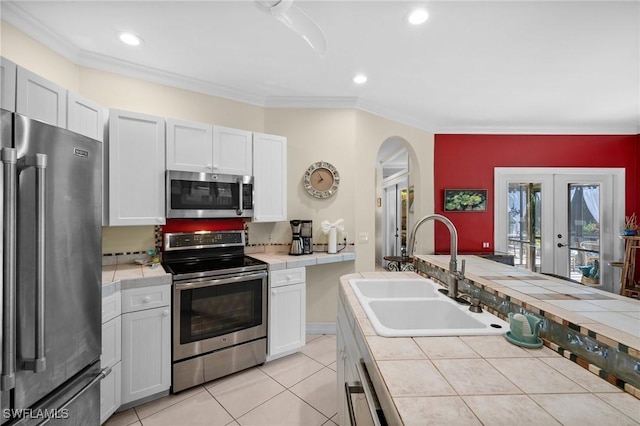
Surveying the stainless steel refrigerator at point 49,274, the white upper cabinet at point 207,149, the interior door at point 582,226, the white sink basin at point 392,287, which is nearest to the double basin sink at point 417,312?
the white sink basin at point 392,287

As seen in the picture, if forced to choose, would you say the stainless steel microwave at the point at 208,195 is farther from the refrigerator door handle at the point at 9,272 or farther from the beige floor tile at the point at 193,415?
the beige floor tile at the point at 193,415

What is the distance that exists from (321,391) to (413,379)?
5.75ft

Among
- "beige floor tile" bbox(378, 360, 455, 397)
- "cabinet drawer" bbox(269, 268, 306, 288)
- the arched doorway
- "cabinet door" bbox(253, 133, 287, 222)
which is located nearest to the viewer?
"beige floor tile" bbox(378, 360, 455, 397)

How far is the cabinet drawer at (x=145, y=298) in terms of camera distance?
1.93m

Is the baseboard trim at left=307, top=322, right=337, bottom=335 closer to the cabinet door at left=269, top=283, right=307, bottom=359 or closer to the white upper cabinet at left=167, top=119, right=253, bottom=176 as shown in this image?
the cabinet door at left=269, top=283, right=307, bottom=359

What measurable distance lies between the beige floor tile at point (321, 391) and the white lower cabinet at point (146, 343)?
99cm

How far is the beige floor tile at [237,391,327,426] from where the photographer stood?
6.23 feet

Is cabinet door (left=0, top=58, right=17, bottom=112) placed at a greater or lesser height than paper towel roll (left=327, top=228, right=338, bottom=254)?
greater

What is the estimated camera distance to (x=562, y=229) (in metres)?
4.21

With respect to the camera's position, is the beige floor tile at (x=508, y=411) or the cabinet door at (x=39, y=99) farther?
the cabinet door at (x=39, y=99)

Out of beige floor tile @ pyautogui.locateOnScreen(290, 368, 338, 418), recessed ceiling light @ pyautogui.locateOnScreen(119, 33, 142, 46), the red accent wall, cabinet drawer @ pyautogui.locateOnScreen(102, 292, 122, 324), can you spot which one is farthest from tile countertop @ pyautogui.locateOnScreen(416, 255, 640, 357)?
the red accent wall

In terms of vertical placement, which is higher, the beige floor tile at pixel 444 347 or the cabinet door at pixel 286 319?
the beige floor tile at pixel 444 347

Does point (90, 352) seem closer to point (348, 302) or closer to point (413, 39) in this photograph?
point (348, 302)

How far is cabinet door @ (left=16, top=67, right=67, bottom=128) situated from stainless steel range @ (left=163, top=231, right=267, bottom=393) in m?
1.18
